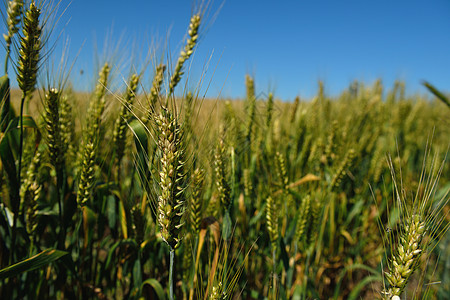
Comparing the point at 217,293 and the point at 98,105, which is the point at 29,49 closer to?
the point at 98,105

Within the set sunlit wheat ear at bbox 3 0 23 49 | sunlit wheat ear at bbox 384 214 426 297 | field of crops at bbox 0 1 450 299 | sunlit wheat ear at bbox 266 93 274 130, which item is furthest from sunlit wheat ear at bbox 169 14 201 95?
sunlit wheat ear at bbox 384 214 426 297

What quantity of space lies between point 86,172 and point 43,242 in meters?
0.97

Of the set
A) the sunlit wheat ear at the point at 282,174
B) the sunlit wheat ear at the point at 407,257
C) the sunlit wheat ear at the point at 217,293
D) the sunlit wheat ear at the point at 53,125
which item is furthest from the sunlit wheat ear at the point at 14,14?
the sunlit wheat ear at the point at 407,257

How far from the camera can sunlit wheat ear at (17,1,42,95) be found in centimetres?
95

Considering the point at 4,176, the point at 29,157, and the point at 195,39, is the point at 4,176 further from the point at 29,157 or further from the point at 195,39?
the point at 195,39

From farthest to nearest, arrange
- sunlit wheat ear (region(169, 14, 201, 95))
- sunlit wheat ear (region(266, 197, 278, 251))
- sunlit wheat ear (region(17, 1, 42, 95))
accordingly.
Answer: sunlit wheat ear (region(169, 14, 201, 95)) < sunlit wheat ear (region(266, 197, 278, 251)) < sunlit wheat ear (region(17, 1, 42, 95))

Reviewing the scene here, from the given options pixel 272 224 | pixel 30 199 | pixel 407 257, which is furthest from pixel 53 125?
pixel 407 257

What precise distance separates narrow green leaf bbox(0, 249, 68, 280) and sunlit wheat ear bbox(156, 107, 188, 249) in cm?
43

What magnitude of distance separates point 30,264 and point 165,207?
49 centimetres

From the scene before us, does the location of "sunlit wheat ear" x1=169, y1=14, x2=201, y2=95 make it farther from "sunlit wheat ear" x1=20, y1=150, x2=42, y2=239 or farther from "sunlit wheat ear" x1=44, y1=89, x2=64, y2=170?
"sunlit wheat ear" x1=20, y1=150, x2=42, y2=239

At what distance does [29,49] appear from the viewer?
0.95 m

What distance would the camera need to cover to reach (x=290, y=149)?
275cm

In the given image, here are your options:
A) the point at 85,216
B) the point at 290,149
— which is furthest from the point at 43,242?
the point at 290,149

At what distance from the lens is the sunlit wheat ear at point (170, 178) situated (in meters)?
0.77
